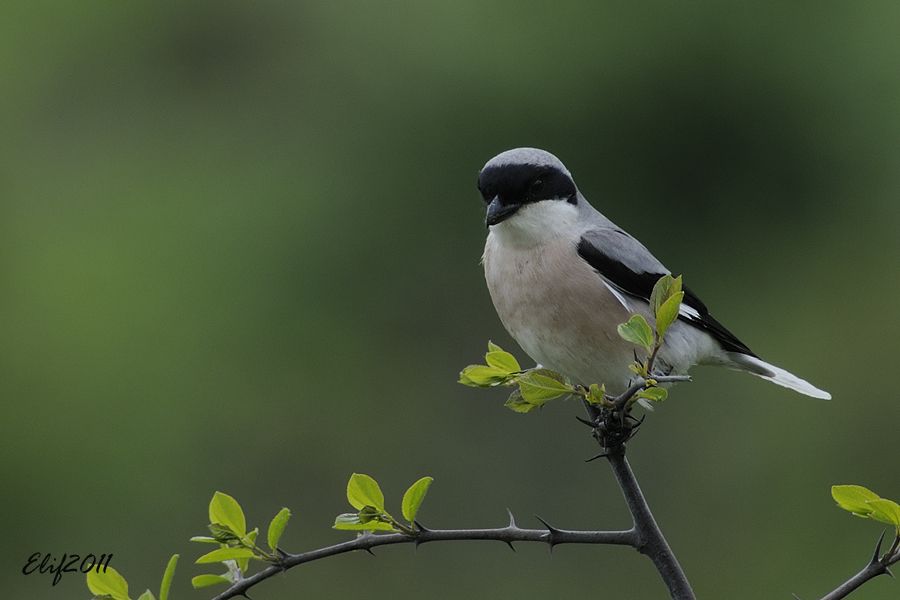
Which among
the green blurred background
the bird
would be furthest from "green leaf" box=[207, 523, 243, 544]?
the green blurred background

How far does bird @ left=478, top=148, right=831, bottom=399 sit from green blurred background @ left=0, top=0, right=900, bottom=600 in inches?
Answer: 191

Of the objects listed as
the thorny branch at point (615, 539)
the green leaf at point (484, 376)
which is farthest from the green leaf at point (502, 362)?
the thorny branch at point (615, 539)

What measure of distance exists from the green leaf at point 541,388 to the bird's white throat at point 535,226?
1.46m

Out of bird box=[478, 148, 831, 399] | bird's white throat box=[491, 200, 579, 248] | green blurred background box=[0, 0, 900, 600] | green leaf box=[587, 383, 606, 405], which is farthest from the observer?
green blurred background box=[0, 0, 900, 600]

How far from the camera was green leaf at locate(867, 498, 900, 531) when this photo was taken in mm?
2311

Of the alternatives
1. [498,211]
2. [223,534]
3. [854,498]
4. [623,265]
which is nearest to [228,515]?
[223,534]

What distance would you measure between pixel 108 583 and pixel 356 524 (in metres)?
0.53

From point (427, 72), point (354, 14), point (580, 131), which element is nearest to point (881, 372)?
point (580, 131)

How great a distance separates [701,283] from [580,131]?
71.9 inches

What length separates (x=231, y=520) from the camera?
259 cm

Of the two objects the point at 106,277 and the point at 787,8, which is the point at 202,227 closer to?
the point at 106,277

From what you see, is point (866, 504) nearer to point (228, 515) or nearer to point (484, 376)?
point (484, 376)

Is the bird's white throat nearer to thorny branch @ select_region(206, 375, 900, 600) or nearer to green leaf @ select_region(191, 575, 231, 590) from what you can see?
thorny branch @ select_region(206, 375, 900, 600)

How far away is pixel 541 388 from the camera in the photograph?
101 inches
